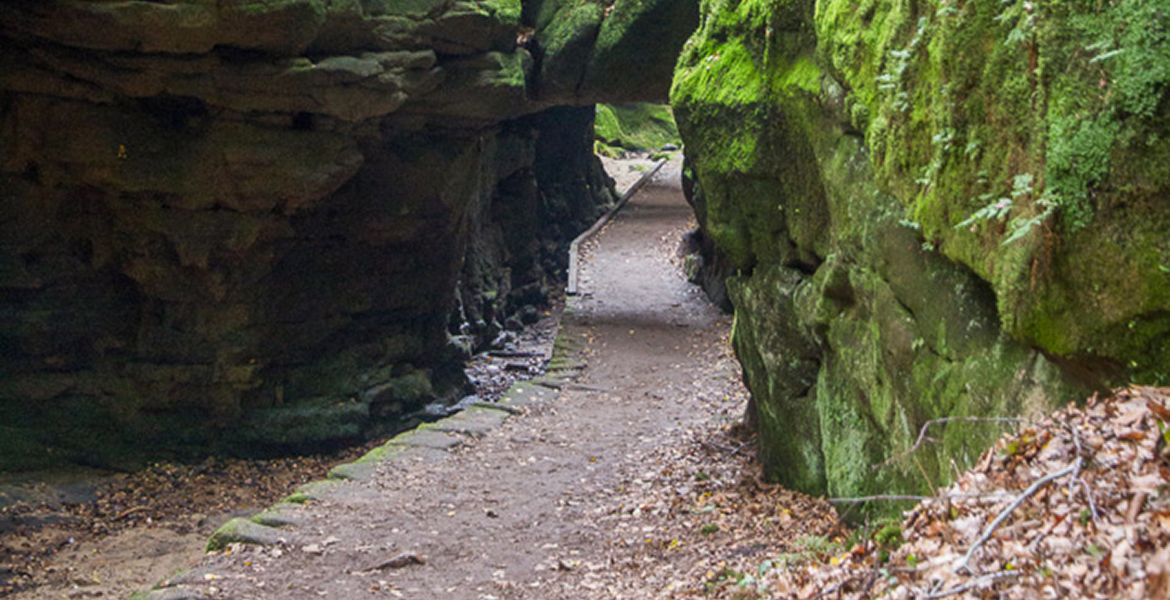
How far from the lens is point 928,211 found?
4.34 metres

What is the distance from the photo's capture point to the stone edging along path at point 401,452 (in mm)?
7352

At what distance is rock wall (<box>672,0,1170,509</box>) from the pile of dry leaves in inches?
9.1

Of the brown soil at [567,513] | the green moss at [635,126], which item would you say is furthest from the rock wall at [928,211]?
the green moss at [635,126]

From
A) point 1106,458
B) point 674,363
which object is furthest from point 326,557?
point 674,363

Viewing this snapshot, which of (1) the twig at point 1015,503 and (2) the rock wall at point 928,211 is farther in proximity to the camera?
(2) the rock wall at point 928,211

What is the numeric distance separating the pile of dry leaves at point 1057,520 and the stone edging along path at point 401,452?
493 cm

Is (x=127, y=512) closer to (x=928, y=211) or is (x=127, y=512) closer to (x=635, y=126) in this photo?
(x=928, y=211)

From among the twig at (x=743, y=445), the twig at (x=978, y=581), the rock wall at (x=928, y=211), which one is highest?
the rock wall at (x=928, y=211)

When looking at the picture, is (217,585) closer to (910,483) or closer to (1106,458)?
(910,483)

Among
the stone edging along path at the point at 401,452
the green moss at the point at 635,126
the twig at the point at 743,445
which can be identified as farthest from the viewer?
the green moss at the point at 635,126

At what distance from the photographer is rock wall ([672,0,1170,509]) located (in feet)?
10.1

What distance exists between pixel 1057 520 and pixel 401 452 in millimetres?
7945

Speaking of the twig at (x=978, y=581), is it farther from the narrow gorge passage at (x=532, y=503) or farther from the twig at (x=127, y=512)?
the twig at (x=127, y=512)

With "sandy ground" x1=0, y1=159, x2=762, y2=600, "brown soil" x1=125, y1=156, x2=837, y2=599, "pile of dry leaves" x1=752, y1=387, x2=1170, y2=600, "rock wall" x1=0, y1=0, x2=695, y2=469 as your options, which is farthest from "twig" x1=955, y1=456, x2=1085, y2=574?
"rock wall" x1=0, y1=0, x2=695, y2=469
